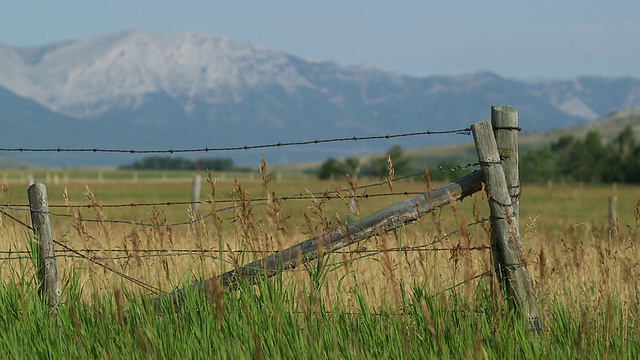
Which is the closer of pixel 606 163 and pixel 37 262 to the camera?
pixel 37 262

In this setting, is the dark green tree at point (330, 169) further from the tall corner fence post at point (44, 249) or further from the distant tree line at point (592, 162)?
the tall corner fence post at point (44, 249)

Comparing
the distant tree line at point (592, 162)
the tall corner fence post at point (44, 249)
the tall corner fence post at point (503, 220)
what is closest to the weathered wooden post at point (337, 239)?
the tall corner fence post at point (503, 220)

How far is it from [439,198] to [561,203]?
5806 centimetres

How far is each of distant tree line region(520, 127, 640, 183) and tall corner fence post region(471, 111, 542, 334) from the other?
341 feet

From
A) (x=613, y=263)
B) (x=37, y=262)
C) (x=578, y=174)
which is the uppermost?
(x=37, y=262)

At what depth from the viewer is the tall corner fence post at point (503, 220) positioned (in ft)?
19.6

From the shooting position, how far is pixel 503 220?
607 cm

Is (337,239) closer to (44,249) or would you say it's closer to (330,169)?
(44,249)

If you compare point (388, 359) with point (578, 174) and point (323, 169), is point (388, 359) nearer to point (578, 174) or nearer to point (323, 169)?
point (323, 169)

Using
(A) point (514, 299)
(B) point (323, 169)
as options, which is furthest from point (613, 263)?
(B) point (323, 169)

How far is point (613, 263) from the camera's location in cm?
748

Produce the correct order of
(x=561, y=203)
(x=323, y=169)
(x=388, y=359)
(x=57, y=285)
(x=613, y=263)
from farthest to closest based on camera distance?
(x=323, y=169)
(x=561, y=203)
(x=613, y=263)
(x=57, y=285)
(x=388, y=359)

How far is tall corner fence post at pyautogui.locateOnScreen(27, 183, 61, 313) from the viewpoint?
22.6 feet

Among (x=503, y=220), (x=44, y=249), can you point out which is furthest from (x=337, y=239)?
(x=44, y=249)
